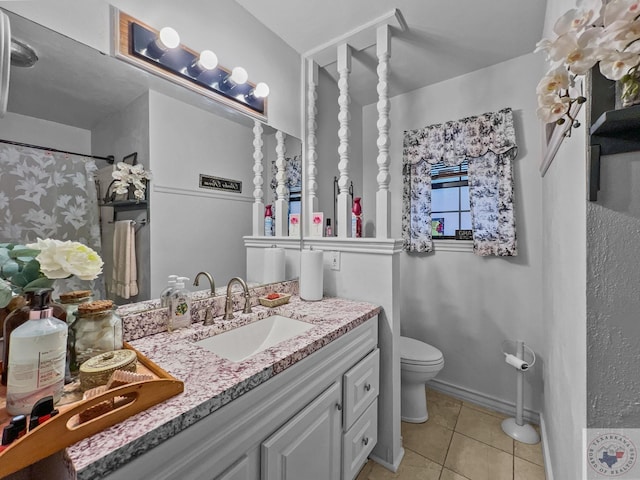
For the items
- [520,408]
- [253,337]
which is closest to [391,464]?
[520,408]

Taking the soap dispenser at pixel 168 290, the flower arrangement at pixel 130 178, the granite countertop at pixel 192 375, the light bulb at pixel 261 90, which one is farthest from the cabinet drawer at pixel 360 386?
the light bulb at pixel 261 90

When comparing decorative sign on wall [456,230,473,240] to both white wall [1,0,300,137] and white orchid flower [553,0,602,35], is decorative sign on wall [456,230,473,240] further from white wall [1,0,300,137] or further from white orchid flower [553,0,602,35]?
white orchid flower [553,0,602,35]

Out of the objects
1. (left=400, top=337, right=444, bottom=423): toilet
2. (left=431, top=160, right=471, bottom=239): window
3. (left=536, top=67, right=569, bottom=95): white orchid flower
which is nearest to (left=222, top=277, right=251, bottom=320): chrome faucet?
(left=400, top=337, right=444, bottom=423): toilet

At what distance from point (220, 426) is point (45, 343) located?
0.43 m

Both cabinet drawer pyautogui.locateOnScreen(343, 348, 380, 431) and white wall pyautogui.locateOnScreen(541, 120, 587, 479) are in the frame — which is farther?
cabinet drawer pyautogui.locateOnScreen(343, 348, 380, 431)

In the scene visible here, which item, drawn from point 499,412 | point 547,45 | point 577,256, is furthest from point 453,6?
point 499,412

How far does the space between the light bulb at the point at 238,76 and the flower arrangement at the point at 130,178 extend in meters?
0.71

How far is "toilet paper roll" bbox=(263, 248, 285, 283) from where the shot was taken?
163 cm

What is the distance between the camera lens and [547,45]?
0.61m

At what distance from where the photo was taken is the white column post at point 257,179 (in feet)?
5.06

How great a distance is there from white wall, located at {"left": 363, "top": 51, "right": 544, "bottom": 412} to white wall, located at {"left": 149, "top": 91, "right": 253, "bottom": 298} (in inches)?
60.3

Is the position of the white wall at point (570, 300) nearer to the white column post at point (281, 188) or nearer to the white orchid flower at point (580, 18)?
the white orchid flower at point (580, 18)

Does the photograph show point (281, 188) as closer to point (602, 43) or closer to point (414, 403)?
point (602, 43)

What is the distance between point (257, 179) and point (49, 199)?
0.87 metres
